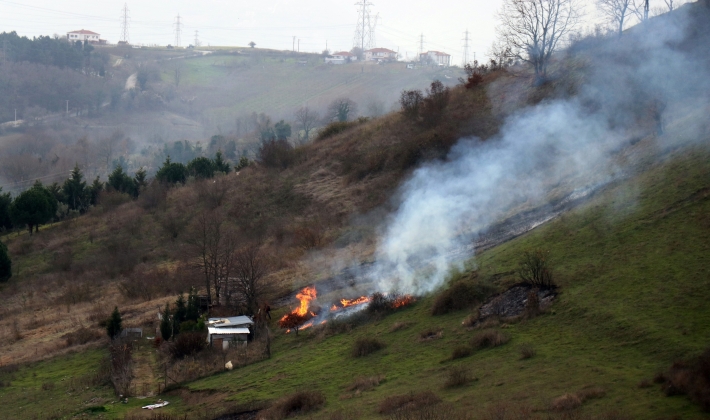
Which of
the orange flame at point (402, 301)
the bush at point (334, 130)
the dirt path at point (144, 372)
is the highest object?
the bush at point (334, 130)

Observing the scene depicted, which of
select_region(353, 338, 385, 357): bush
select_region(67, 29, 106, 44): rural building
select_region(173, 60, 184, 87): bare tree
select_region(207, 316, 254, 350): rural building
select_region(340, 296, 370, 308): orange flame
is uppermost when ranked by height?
select_region(67, 29, 106, 44): rural building

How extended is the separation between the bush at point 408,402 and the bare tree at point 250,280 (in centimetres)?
1335

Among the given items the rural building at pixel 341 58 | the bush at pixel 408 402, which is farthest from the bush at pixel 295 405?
the rural building at pixel 341 58

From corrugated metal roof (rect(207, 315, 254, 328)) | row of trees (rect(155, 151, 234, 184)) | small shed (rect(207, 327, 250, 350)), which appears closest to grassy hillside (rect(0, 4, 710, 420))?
small shed (rect(207, 327, 250, 350))

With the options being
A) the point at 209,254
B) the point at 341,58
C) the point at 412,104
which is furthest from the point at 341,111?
the point at 341,58

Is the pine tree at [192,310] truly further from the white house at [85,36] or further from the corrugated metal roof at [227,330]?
the white house at [85,36]

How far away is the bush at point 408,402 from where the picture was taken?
48.9 ft

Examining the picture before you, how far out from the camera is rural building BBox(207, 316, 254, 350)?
2442 cm

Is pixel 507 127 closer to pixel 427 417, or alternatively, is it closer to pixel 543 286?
pixel 543 286

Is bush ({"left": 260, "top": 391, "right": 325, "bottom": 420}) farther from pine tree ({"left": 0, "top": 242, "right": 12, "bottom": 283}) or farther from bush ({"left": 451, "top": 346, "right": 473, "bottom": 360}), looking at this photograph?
pine tree ({"left": 0, "top": 242, "right": 12, "bottom": 283})

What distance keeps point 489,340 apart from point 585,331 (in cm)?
247

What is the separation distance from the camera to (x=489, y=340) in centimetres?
1808

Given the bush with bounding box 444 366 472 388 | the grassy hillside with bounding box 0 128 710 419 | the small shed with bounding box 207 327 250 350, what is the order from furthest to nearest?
the small shed with bounding box 207 327 250 350 → the bush with bounding box 444 366 472 388 → the grassy hillside with bounding box 0 128 710 419

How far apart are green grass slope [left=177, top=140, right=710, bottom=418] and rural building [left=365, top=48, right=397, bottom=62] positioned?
136215 mm
